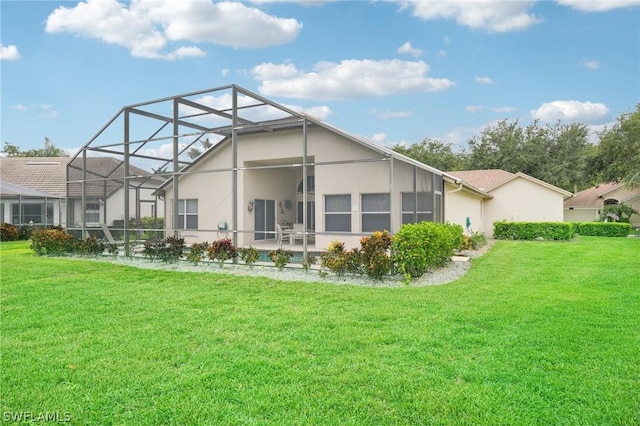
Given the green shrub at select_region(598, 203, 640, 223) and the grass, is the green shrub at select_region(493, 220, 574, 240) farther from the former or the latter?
the grass

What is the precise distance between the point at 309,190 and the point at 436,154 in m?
26.2

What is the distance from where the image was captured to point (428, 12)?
12562mm

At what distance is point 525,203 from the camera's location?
23234mm

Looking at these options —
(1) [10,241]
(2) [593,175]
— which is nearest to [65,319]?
(1) [10,241]

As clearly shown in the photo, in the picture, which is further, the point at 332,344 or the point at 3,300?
the point at 3,300

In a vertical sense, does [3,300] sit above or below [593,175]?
below

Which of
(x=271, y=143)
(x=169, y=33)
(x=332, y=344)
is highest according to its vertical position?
(x=169, y=33)

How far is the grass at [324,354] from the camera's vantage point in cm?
316

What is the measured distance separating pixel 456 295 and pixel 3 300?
766 cm

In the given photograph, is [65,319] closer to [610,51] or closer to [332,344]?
[332,344]

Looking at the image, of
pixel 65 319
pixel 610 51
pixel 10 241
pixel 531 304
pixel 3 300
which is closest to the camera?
pixel 65 319

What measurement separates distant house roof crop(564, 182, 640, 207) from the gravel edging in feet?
76.9

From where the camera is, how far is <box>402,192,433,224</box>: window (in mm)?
12125

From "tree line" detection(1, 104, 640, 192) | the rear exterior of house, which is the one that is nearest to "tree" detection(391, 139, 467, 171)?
"tree line" detection(1, 104, 640, 192)
